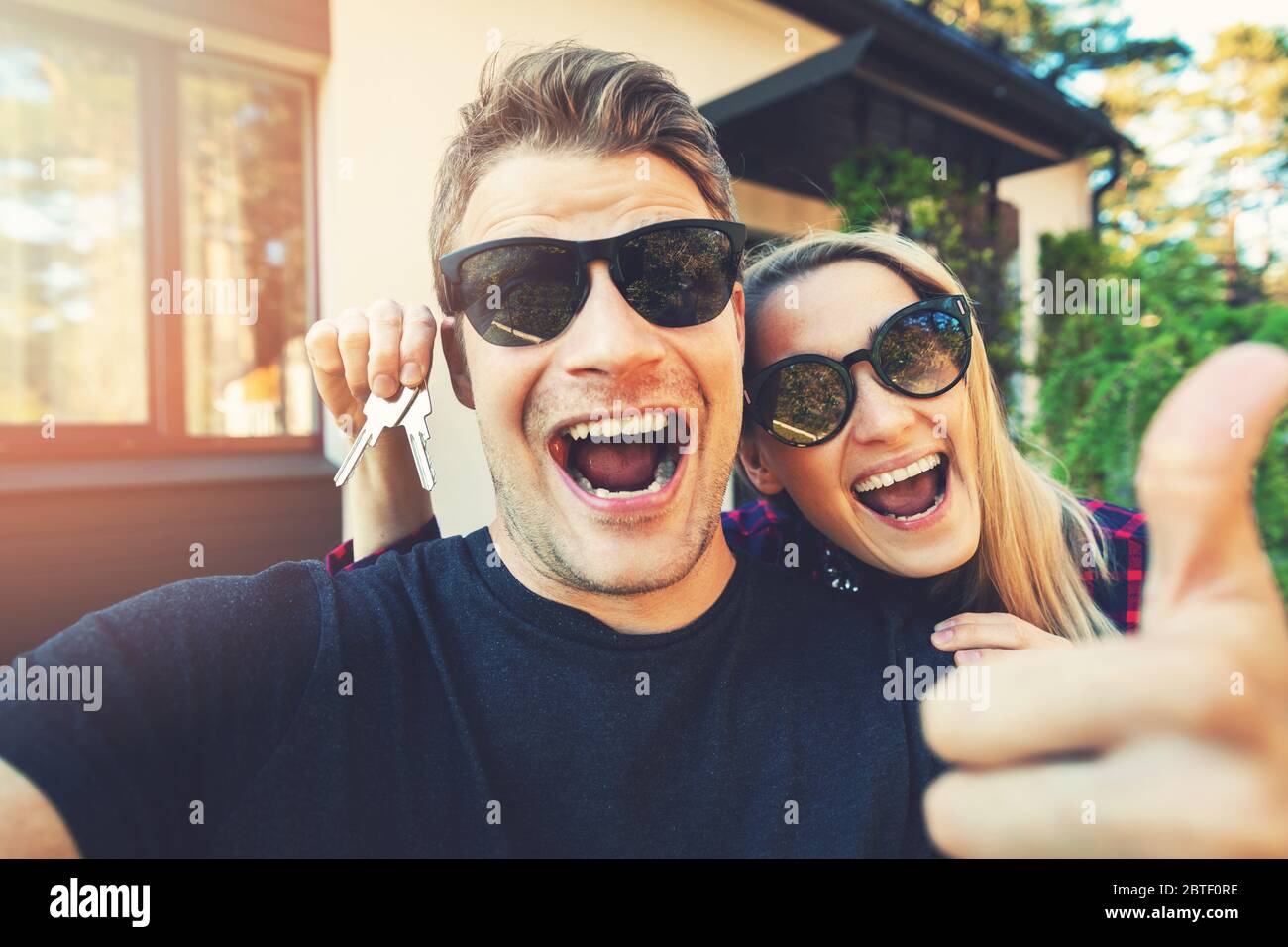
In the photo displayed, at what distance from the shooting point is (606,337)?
103cm

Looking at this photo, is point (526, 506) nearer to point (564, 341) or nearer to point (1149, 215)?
point (564, 341)

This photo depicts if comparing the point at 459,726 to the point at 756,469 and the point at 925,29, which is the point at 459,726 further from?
the point at 925,29

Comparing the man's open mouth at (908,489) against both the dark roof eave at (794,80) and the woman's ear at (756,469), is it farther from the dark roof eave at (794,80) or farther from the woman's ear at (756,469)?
the dark roof eave at (794,80)

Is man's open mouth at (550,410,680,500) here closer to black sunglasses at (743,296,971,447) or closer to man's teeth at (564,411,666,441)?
man's teeth at (564,411,666,441)

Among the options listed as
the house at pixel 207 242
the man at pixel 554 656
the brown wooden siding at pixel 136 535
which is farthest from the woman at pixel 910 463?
the brown wooden siding at pixel 136 535

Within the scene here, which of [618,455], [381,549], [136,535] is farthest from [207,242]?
[618,455]

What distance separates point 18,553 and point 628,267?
2714 mm

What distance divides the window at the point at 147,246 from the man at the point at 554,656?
8.13 ft

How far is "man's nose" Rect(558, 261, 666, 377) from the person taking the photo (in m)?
1.02

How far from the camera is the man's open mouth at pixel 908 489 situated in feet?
4.42

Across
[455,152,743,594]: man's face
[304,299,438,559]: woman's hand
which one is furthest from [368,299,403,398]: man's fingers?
[455,152,743,594]: man's face

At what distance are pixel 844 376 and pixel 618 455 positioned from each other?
1.36 feet

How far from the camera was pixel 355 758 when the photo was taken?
0.93 meters

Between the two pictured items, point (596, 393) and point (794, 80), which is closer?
point (596, 393)
